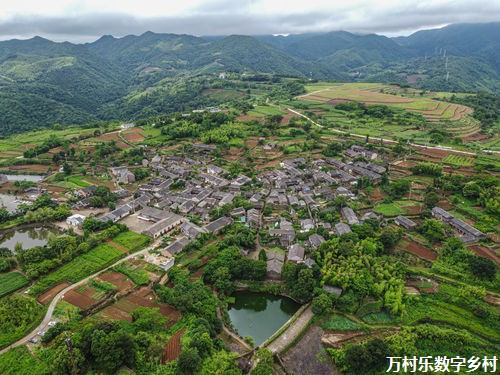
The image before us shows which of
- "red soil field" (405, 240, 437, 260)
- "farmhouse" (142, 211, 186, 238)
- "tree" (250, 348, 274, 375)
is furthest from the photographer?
"farmhouse" (142, 211, 186, 238)

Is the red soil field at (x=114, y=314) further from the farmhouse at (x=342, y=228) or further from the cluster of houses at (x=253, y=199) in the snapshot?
the farmhouse at (x=342, y=228)

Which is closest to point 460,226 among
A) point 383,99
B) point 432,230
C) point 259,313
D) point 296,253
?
point 432,230

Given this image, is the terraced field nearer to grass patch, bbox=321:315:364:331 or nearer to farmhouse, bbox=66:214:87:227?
grass patch, bbox=321:315:364:331

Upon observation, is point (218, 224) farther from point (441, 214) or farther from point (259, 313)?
point (441, 214)

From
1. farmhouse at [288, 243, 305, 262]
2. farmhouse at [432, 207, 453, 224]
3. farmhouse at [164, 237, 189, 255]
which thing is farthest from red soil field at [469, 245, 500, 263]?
farmhouse at [164, 237, 189, 255]

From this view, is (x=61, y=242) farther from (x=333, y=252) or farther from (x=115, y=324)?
(x=333, y=252)

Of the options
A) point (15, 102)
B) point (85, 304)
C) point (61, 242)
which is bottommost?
point (85, 304)

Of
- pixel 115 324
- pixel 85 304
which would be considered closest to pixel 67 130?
pixel 85 304
